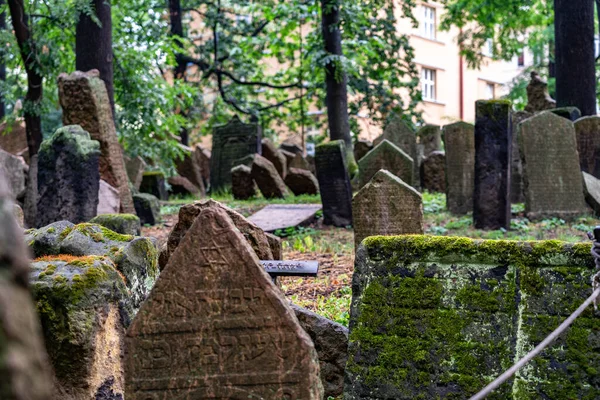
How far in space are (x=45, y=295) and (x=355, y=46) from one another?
1654 cm

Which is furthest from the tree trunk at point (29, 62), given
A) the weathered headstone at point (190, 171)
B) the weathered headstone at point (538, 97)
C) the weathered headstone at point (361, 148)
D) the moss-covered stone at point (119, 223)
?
the weathered headstone at point (538, 97)

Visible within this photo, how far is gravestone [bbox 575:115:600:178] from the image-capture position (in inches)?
554

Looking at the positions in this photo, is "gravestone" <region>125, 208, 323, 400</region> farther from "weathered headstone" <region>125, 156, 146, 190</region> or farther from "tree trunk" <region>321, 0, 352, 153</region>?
"tree trunk" <region>321, 0, 352, 153</region>

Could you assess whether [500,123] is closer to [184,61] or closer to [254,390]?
[254,390]

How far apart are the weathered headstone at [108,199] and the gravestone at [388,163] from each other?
417 cm

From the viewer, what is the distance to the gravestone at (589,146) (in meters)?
14.1

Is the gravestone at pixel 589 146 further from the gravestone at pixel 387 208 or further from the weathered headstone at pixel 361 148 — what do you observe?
the weathered headstone at pixel 361 148

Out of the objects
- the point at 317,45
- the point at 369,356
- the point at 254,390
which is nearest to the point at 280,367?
the point at 254,390

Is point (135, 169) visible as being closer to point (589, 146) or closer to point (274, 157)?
point (274, 157)

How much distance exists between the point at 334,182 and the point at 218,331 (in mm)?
9120

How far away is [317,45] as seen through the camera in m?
17.3

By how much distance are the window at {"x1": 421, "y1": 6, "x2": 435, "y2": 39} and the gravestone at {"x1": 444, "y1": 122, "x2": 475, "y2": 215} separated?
79.2 ft

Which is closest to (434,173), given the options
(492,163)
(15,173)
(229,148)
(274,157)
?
(274,157)

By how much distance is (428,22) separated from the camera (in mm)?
36969
